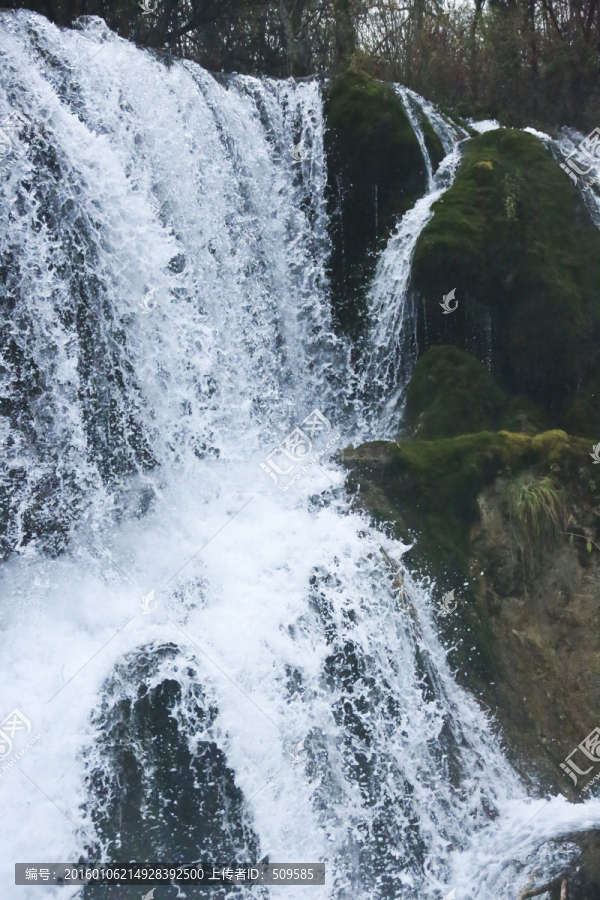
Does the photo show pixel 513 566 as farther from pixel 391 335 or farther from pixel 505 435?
pixel 391 335

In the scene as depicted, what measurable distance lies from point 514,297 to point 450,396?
3.40ft

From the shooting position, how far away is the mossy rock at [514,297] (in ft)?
20.7

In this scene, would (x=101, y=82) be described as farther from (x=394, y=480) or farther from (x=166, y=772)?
(x=166, y=772)

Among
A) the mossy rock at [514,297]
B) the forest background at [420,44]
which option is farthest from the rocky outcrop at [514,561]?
the forest background at [420,44]

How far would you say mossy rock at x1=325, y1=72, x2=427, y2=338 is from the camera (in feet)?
23.4

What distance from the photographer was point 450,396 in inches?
235

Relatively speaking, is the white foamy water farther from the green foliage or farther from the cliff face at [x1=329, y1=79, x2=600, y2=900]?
the green foliage

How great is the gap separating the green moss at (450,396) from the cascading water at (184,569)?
679 mm

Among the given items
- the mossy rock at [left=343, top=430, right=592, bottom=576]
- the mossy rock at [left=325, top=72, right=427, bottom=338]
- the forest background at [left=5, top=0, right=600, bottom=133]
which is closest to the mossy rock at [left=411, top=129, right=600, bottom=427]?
the mossy rock at [left=325, top=72, right=427, bottom=338]

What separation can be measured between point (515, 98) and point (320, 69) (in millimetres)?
2783

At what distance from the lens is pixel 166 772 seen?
13.4 feet

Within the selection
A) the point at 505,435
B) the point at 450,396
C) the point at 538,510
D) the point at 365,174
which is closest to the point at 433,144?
the point at 365,174

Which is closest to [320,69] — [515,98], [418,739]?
[515,98]

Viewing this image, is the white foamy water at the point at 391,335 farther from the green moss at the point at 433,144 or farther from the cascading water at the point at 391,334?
the green moss at the point at 433,144
